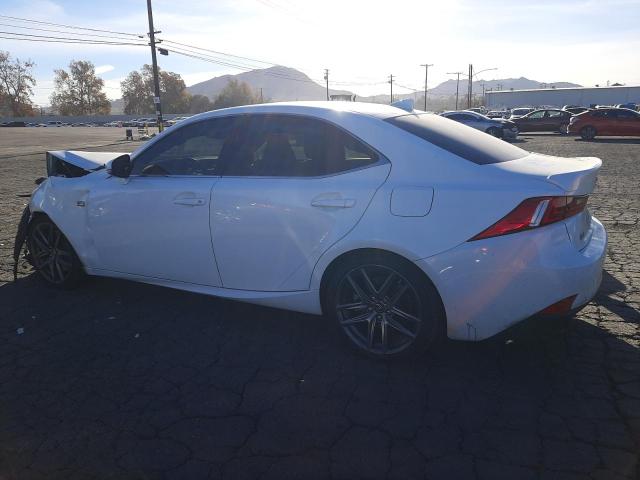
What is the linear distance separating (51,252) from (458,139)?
3718mm

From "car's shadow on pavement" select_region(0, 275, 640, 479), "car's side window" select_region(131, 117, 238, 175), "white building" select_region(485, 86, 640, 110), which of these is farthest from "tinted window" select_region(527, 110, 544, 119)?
"white building" select_region(485, 86, 640, 110)

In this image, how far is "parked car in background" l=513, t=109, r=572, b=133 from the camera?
1155 inches

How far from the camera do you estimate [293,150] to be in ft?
11.5

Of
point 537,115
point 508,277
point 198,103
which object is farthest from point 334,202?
point 198,103

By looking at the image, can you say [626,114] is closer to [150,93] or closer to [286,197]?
[286,197]

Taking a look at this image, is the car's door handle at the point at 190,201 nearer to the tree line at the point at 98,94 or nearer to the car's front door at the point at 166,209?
the car's front door at the point at 166,209

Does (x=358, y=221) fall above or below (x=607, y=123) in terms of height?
below

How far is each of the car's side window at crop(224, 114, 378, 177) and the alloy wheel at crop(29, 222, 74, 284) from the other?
1.98 m

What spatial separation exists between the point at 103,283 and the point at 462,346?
3.41m

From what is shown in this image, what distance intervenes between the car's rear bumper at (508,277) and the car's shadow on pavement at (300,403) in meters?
0.17

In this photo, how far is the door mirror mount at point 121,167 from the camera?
13.1 ft

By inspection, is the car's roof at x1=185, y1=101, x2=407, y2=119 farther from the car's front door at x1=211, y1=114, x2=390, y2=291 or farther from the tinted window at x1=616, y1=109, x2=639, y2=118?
the tinted window at x1=616, y1=109, x2=639, y2=118

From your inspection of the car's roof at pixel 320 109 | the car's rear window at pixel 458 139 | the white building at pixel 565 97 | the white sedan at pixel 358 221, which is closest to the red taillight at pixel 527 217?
the white sedan at pixel 358 221

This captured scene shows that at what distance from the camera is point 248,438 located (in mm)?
2574
